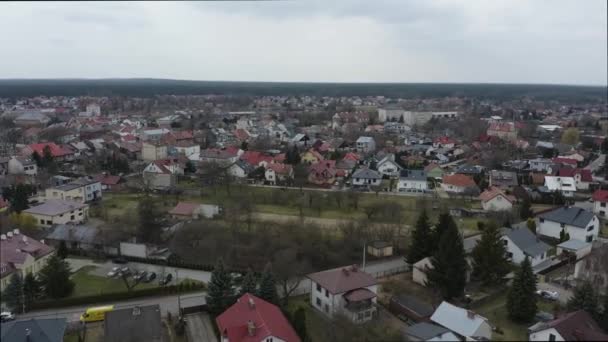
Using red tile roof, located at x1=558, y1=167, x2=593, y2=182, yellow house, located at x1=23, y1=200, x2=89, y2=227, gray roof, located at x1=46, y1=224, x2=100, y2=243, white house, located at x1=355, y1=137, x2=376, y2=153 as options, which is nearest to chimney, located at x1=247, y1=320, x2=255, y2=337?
gray roof, located at x1=46, y1=224, x2=100, y2=243

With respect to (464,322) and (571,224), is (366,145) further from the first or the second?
(464,322)

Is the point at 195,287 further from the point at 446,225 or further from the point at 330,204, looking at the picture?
the point at 330,204

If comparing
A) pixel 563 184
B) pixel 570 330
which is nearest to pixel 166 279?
pixel 570 330

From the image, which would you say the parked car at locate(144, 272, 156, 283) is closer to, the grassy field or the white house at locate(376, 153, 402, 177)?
the grassy field

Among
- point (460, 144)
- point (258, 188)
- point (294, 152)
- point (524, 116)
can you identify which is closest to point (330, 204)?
point (258, 188)

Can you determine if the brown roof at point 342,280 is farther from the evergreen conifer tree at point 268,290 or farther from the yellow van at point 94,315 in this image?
the yellow van at point 94,315

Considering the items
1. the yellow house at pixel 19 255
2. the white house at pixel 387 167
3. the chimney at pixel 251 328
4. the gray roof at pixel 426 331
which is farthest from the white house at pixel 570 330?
the white house at pixel 387 167
